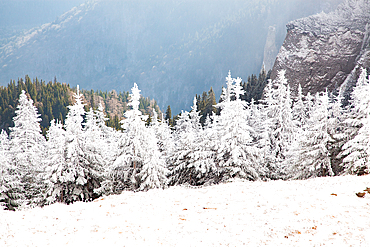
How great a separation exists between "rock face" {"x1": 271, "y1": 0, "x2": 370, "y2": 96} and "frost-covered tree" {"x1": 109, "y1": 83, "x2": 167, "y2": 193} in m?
57.9

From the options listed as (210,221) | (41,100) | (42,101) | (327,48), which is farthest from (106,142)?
(41,100)

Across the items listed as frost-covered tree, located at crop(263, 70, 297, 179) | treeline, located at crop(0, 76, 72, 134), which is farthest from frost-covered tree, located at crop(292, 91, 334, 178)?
treeline, located at crop(0, 76, 72, 134)

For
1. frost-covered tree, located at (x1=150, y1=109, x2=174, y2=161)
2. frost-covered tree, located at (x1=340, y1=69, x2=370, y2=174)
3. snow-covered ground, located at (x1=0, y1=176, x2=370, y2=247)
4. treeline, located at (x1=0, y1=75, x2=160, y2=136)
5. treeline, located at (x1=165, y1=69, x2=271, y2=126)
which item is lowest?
snow-covered ground, located at (x1=0, y1=176, x2=370, y2=247)

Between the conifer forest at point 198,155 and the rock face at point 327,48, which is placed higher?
the rock face at point 327,48

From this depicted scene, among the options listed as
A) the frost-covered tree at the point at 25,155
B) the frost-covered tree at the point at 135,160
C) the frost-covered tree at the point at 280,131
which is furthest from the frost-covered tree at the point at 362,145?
the frost-covered tree at the point at 25,155

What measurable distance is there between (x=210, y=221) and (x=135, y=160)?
1458cm

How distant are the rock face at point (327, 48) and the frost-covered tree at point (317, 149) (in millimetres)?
44944

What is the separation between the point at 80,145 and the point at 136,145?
6251 millimetres

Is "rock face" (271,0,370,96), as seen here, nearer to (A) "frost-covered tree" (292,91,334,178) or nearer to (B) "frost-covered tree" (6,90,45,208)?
(A) "frost-covered tree" (292,91,334,178)

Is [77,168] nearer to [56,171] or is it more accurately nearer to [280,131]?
[56,171]

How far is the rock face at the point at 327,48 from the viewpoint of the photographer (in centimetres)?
6894

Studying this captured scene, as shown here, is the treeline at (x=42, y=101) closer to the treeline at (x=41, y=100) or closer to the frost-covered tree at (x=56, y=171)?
the treeline at (x=41, y=100)

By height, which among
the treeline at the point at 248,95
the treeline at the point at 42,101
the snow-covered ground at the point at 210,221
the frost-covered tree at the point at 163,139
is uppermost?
the treeline at the point at 42,101

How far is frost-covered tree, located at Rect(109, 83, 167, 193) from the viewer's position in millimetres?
24406
